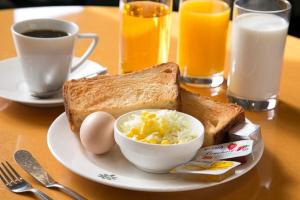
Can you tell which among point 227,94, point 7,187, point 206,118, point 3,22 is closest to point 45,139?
point 7,187

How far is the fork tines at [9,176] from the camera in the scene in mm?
1038

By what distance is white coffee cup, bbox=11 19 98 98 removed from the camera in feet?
4.26

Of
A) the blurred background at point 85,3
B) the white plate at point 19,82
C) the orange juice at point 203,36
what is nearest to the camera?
the white plate at point 19,82

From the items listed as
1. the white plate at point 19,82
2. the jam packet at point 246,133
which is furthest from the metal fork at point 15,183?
the jam packet at point 246,133

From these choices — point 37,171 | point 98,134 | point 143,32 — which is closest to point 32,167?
point 37,171

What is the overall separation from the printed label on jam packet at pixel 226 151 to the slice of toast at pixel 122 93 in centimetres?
13

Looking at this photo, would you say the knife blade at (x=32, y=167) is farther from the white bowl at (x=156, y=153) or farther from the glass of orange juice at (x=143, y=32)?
the glass of orange juice at (x=143, y=32)

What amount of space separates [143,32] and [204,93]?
19 centimetres

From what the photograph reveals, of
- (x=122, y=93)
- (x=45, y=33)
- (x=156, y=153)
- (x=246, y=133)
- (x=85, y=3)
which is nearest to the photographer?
(x=156, y=153)

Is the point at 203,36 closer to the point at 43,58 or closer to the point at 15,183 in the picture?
the point at 43,58

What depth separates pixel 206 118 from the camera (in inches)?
47.1

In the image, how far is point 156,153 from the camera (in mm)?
1007

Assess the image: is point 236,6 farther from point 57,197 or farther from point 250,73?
point 57,197

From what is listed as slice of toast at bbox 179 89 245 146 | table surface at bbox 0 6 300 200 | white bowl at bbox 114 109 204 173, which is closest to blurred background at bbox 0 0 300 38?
table surface at bbox 0 6 300 200
